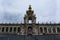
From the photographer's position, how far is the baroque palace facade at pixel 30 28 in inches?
1951

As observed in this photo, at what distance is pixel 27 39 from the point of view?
35562 millimetres

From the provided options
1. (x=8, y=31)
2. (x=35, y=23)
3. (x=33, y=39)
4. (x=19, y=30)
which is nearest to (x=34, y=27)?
(x=35, y=23)

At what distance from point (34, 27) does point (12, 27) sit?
28.9ft

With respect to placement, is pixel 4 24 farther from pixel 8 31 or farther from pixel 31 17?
pixel 31 17

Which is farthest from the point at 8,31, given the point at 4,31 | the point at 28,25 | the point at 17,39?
the point at 17,39

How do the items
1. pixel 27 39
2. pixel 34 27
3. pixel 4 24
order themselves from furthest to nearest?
1. pixel 4 24
2. pixel 34 27
3. pixel 27 39

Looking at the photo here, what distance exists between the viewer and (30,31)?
5022cm

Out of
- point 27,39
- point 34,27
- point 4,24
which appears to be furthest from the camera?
point 4,24

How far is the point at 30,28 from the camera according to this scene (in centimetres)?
5091

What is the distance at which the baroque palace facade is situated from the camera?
163ft

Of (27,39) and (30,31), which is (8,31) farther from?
(27,39)

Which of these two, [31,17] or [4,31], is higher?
[31,17]

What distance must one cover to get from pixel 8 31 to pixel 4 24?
3408 mm

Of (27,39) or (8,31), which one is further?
(8,31)
